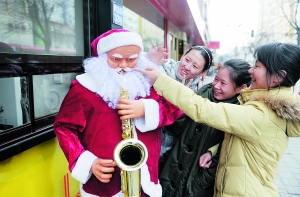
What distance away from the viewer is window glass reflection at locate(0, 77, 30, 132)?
6.09 feet

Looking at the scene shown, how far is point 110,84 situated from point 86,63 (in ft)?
0.82

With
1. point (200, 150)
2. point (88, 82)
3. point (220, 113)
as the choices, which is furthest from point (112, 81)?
point (200, 150)

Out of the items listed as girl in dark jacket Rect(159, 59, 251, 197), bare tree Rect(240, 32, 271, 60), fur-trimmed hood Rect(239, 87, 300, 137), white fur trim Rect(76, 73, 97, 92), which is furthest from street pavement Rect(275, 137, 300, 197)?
bare tree Rect(240, 32, 271, 60)

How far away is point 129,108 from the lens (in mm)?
1446

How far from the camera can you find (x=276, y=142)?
151 centimetres

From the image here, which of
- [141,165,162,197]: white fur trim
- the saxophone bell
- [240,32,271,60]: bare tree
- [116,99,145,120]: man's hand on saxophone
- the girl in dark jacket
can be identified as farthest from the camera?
[240,32,271,60]: bare tree

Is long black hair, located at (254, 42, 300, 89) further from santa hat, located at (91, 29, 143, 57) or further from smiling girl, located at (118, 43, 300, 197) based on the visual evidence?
santa hat, located at (91, 29, 143, 57)

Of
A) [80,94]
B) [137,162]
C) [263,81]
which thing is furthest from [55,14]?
[263,81]

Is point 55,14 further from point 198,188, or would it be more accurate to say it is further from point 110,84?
point 198,188

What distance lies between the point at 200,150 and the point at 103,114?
2.34ft

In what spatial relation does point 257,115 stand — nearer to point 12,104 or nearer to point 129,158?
point 129,158

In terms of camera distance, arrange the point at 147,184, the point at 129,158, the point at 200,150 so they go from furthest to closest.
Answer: the point at 200,150
the point at 147,184
the point at 129,158

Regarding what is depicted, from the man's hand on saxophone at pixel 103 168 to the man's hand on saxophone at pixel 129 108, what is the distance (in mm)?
260

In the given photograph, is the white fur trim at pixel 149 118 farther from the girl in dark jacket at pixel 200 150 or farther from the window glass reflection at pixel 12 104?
the window glass reflection at pixel 12 104
